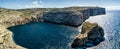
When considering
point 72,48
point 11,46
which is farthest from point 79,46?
point 11,46

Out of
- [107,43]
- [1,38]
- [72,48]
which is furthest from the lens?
[107,43]

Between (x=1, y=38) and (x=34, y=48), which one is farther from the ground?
(x=1, y=38)

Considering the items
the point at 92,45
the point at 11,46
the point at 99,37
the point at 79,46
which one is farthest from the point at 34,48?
the point at 99,37

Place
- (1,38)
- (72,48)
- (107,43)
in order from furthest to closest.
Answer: (107,43) < (72,48) < (1,38)

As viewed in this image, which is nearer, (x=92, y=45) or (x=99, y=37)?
(x=92, y=45)

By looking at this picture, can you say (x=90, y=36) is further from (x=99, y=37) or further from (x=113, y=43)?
(x=113, y=43)

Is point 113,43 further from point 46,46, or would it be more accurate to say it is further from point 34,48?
point 34,48
